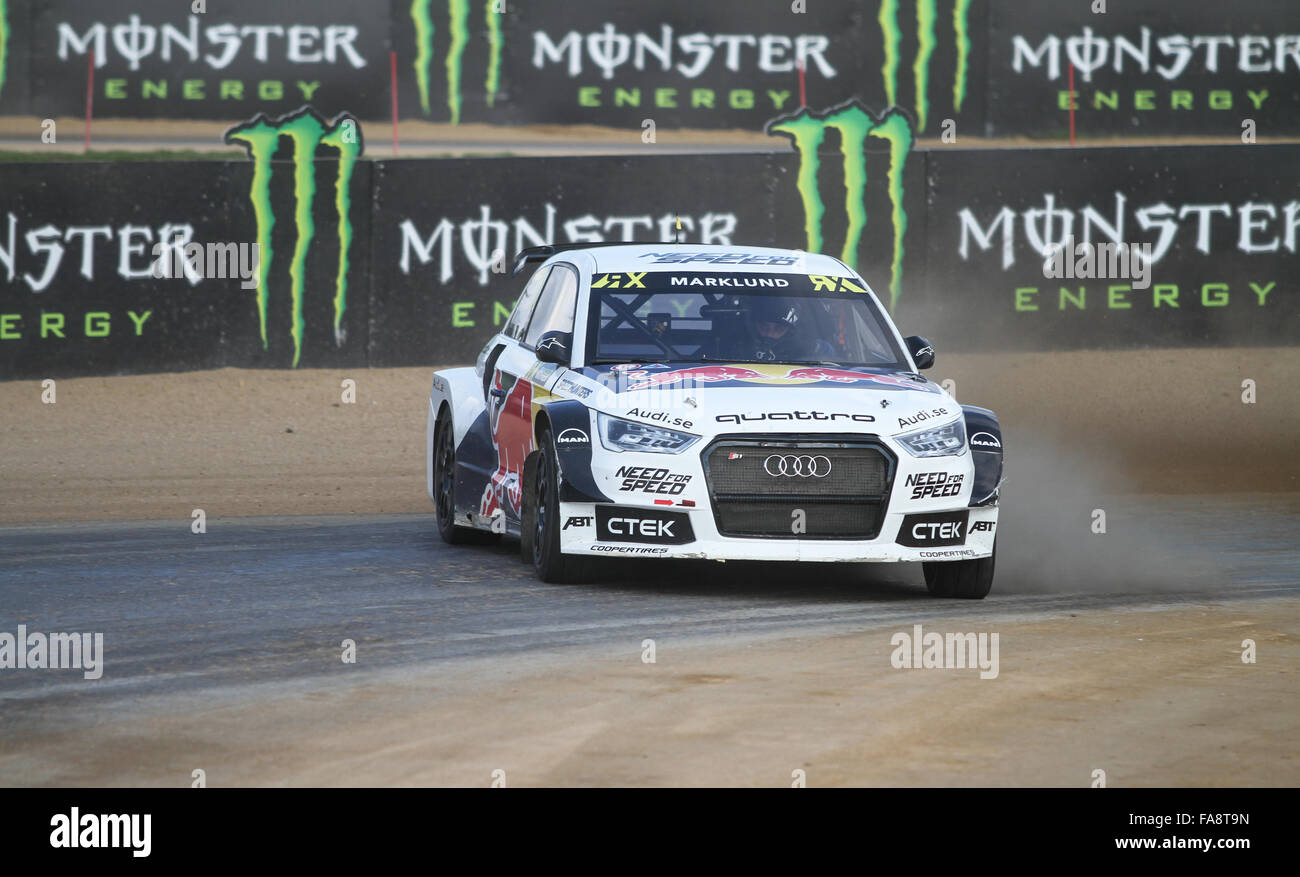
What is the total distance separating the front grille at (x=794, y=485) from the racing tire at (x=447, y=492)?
Result: 274 cm

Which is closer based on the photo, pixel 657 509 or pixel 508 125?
pixel 657 509

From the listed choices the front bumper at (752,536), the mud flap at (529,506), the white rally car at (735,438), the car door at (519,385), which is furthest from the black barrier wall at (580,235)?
the front bumper at (752,536)

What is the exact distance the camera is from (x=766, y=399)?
373 inches

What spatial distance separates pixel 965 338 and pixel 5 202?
922 cm

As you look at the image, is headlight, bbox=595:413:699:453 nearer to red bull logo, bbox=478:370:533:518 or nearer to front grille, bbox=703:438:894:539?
front grille, bbox=703:438:894:539

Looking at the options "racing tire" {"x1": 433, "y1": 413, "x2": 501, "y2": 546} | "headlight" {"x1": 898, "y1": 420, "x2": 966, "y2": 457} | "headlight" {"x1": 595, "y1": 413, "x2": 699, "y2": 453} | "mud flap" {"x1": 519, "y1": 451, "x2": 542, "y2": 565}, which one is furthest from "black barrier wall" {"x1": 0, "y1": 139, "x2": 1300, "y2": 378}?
"headlight" {"x1": 898, "y1": 420, "x2": 966, "y2": 457}

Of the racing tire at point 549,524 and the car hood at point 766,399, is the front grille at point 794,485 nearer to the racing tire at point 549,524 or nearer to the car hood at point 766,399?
the car hood at point 766,399

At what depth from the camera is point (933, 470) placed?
9461 mm

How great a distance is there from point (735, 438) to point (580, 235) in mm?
11156

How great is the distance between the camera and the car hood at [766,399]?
9352mm

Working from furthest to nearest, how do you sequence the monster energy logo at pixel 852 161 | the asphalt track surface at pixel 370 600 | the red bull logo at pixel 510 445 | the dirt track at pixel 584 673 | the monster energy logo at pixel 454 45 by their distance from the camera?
the monster energy logo at pixel 454 45 < the monster energy logo at pixel 852 161 < the red bull logo at pixel 510 445 < the asphalt track surface at pixel 370 600 < the dirt track at pixel 584 673
